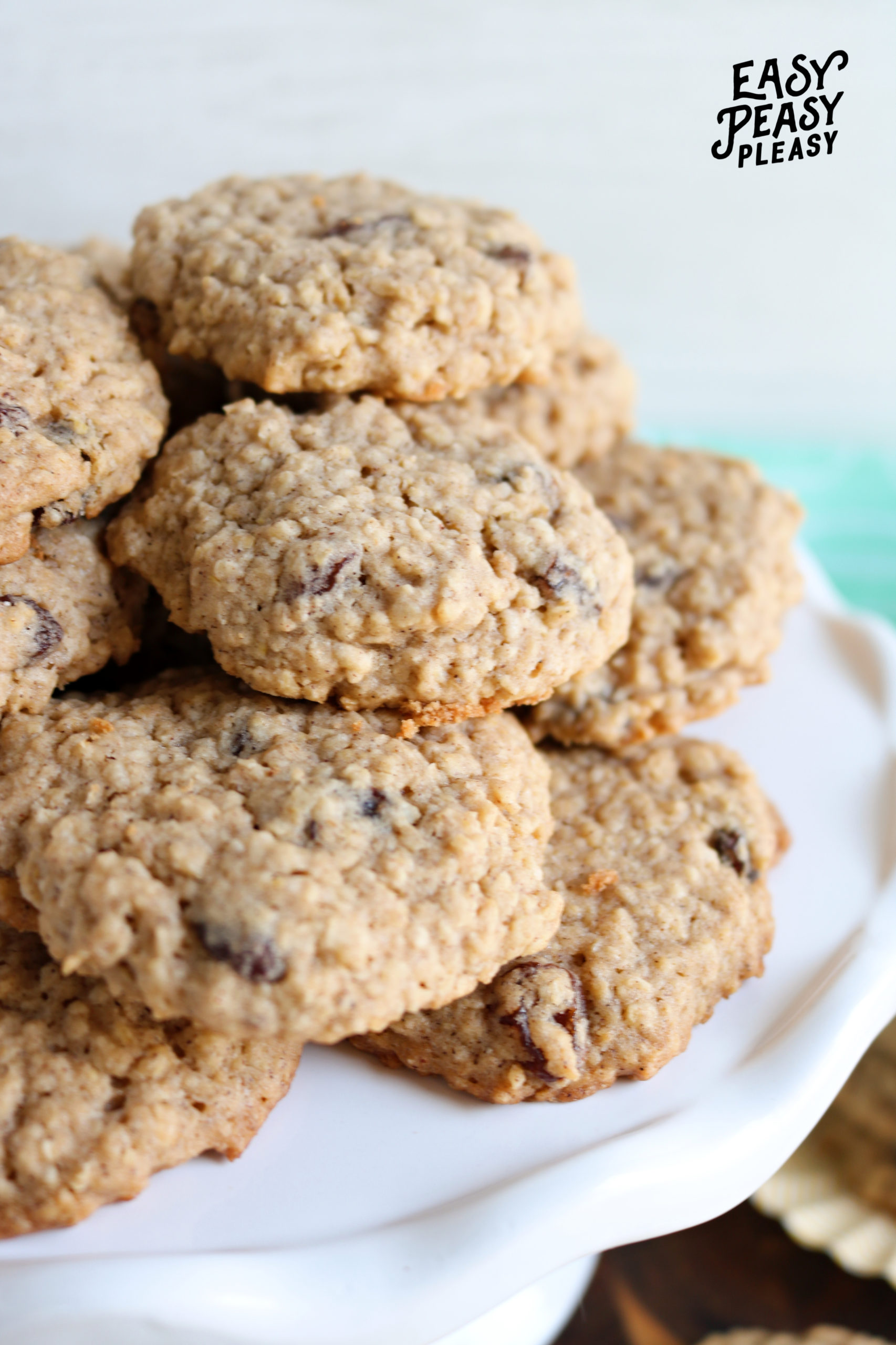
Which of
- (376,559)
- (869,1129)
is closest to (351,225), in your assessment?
(376,559)

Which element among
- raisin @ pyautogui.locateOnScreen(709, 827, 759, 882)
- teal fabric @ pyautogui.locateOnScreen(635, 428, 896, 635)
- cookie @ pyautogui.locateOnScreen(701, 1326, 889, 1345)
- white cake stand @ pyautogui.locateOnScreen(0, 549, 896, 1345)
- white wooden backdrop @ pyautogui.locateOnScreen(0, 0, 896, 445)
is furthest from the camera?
teal fabric @ pyautogui.locateOnScreen(635, 428, 896, 635)

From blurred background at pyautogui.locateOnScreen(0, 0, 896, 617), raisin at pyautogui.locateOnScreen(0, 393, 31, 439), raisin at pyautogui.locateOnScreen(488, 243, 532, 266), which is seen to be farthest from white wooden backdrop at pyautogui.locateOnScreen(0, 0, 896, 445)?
raisin at pyautogui.locateOnScreen(0, 393, 31, 439)

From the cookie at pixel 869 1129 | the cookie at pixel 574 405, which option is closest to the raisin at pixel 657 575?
the cookie at pixel 574 405

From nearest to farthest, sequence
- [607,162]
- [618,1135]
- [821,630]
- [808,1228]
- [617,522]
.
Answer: [618,1135]
[617,522]
[808,1228]
[821,630]
[607,162]

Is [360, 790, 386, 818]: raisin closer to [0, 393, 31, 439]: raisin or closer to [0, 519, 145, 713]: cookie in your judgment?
[0, 519, 145, 713]: cookie

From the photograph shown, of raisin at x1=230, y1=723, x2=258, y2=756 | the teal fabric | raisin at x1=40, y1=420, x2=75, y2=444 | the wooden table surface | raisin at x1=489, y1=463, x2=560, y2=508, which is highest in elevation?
raisin at x1=40, y1=420, x2=75, y2=444

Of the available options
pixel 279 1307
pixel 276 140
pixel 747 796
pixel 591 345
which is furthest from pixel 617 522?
pixel 276 140

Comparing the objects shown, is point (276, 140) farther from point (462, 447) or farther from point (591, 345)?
point (462, 447)
